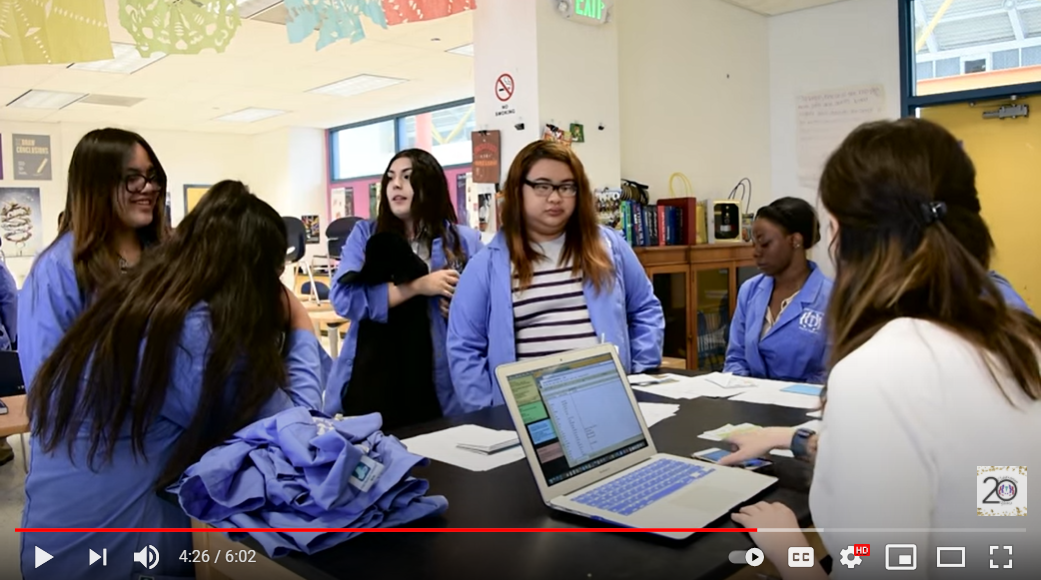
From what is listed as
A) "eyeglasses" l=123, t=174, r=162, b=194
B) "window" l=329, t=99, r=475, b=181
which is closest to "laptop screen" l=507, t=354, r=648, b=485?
"eyeglasses" l=123, t=174, r=162, b=194

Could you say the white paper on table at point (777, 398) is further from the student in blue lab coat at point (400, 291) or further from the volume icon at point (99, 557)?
the volume icon at point (99, 557)

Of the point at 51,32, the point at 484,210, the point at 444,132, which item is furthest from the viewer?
the point at 444,132

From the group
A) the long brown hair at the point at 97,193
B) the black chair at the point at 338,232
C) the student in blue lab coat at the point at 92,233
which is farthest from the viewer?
the black chair at the point at 338,232

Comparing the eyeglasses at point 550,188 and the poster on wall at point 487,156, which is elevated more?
the poster on wall at point 487,156

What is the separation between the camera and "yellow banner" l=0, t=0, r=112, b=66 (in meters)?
2.56

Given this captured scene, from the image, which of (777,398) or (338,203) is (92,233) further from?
(338,203)

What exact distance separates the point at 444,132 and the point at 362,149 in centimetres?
171

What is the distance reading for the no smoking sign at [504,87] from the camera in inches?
143

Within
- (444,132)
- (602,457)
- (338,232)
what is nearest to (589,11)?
(602,457)

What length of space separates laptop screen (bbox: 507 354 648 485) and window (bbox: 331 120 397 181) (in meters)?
8.30

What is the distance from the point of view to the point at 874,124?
977 millimetres

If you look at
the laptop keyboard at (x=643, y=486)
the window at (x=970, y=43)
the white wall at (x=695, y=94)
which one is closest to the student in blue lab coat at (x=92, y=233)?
the laptop keyboard at (x=643, y=486)

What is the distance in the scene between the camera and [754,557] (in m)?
1.04
